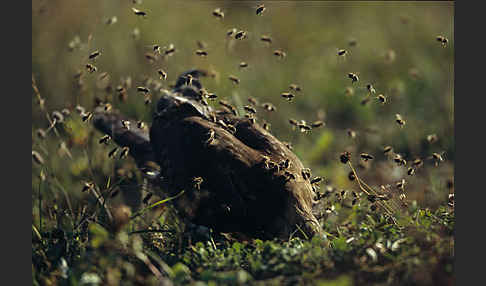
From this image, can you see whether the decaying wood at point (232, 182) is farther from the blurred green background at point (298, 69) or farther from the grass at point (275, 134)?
the blurred green background at point (298, 69)

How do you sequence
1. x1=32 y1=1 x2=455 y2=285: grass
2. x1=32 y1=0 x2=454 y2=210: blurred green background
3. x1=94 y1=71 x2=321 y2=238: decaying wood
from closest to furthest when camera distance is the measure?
Answer: x1=32 y1=1 x2=455 y2=285: grass < x1=94 y1=71 x2=321 y2=238: decaying wood < x1=32 y1=0 x2=454 y2=210: blurred green background

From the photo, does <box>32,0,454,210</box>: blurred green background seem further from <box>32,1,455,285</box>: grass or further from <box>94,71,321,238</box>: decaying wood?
<box>94,71,321,238</box>: decaying wood

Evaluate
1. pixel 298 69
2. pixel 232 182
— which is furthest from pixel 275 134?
pixel 298 69

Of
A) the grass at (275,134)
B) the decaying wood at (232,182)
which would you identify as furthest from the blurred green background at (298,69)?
the decaying wood at (232,182)

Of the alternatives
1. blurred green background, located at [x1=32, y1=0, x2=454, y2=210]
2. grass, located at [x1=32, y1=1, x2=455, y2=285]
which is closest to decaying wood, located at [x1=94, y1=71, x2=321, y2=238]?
grass, located at [x1=32, y1=1, x2=455, y2=285]

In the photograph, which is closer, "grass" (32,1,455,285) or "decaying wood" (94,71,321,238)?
"grass" (32,1,455,285)
